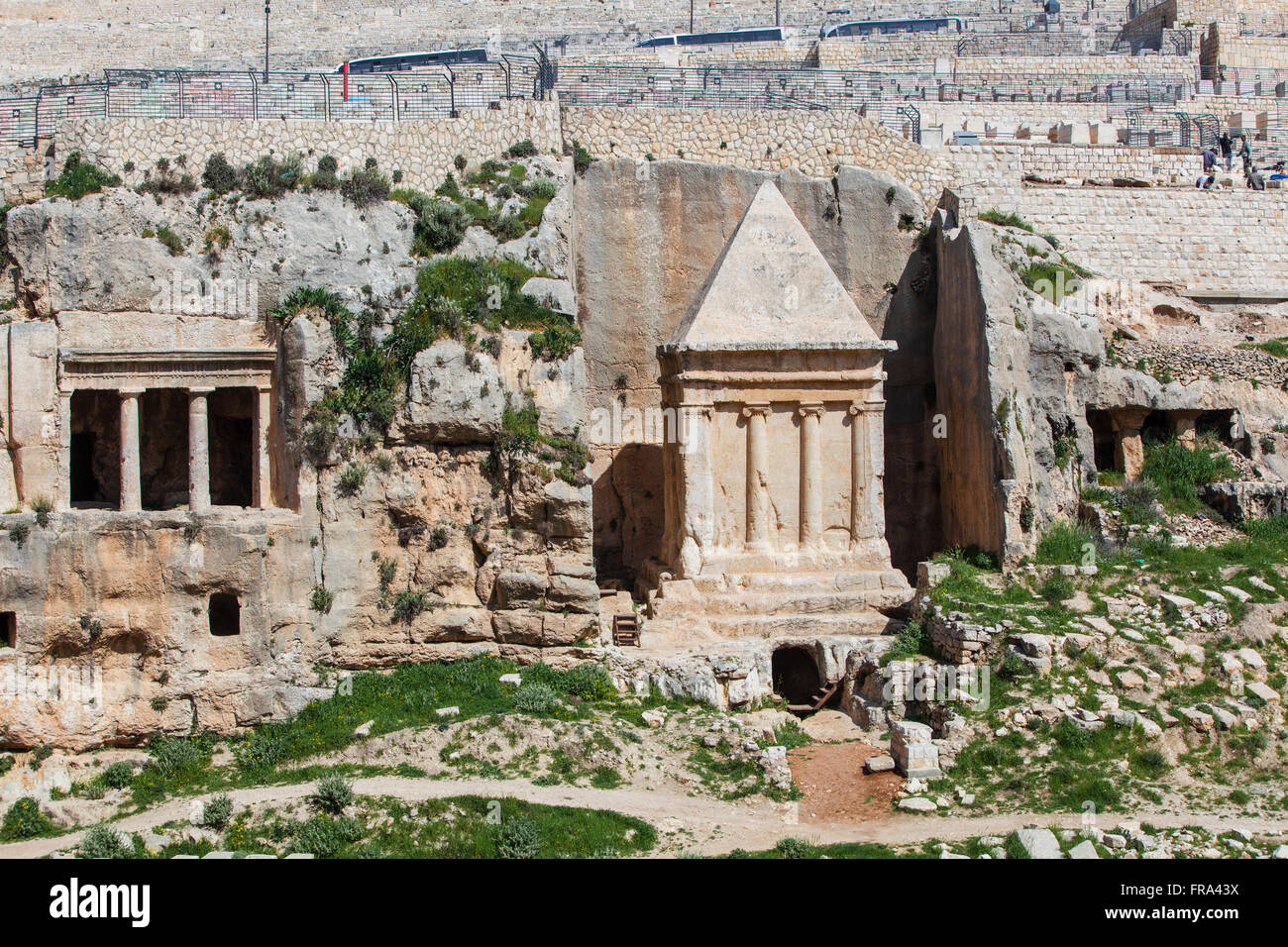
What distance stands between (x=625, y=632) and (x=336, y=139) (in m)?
12.2

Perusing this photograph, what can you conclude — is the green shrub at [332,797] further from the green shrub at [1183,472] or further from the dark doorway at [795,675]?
the green shrub at [1183,472]

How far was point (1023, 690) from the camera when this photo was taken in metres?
24.0

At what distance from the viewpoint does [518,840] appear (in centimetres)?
1975

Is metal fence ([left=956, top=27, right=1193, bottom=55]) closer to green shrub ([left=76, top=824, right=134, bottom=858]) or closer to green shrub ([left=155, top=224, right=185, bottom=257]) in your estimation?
green shrub ([left=155, top=224, right=185, bottom=257])

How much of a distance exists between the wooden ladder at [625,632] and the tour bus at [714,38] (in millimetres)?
35556

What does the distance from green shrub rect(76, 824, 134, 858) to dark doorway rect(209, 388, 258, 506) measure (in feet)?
31.0

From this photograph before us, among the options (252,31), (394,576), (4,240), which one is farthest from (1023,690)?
(252,31)

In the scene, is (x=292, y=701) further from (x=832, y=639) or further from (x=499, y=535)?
(x=832, y=639)

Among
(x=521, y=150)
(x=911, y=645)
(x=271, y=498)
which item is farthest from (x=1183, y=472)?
(x=271, y=498)

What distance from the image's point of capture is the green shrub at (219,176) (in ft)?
92.5

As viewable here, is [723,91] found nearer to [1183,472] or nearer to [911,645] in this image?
[1183,472]

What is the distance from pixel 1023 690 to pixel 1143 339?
11.1 meters

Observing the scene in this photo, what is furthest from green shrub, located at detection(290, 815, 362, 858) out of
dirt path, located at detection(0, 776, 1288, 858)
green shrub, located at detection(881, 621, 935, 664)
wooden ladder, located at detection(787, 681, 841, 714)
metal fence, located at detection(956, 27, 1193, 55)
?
metal fence, located at detection(956, 27, 1193, 55)

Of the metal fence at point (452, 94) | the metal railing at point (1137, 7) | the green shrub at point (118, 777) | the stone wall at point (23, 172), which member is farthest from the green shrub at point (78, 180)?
the metal railing at point (1137, 7)
